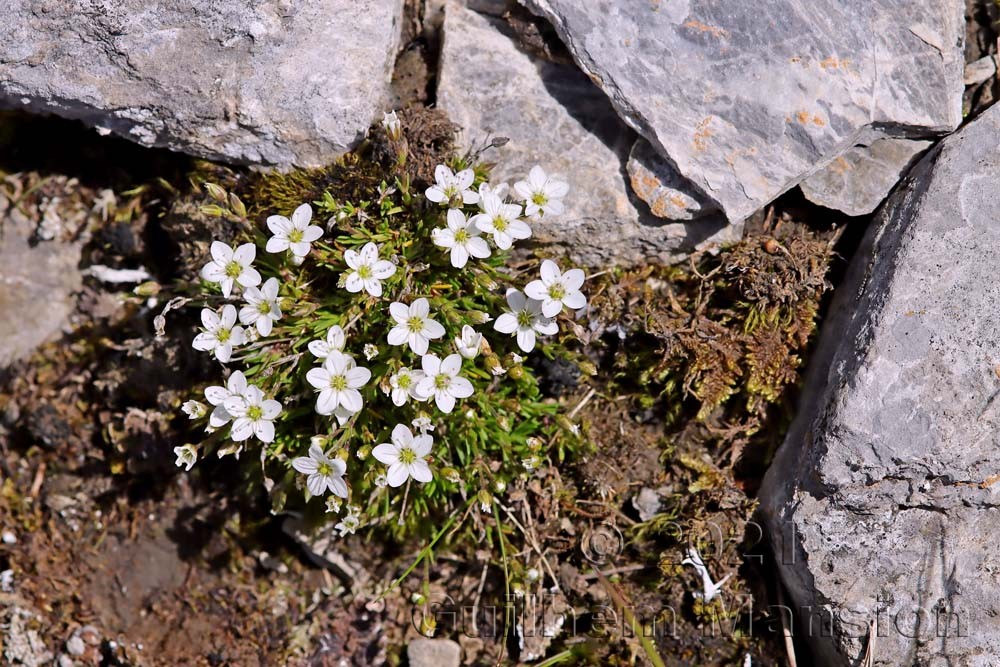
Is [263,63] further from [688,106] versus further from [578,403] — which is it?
[578,403]

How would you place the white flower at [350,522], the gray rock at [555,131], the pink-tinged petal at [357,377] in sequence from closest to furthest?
the pink-tinged petal at [357,377], the white flower at [350,522], the gray rock at [555,131]

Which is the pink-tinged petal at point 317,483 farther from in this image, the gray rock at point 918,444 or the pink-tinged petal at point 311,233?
the gray rock at point 918,444

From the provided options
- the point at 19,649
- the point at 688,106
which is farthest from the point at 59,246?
the point at 688,106

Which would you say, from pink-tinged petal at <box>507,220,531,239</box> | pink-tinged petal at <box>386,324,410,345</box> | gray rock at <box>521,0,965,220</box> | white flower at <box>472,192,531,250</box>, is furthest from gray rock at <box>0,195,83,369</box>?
gray rock at <box>521,0,965,220</box>

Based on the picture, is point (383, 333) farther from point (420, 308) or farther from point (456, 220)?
point (456, 220)

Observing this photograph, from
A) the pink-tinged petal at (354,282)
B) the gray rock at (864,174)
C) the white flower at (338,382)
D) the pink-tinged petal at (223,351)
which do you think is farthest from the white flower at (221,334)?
the gray rock at (864,174)

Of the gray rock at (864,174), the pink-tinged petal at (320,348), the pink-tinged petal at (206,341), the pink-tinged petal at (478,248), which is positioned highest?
the gray rock at (864,174)
